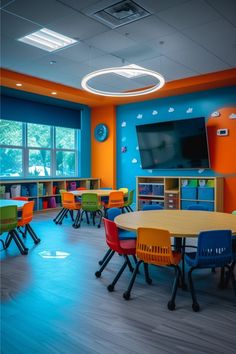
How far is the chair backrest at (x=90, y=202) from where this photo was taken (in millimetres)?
6082

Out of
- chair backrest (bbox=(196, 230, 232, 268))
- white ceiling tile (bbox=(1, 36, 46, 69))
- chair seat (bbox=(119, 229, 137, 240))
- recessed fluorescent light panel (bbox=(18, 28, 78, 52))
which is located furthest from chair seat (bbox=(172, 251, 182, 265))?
white ceiling tile (bbox=(1, 36, 46, 69))

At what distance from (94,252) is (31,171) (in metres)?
4.76

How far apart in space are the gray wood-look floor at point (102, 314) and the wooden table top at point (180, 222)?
26.5 inches

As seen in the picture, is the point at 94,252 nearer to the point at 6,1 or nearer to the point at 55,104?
the point at 6,1

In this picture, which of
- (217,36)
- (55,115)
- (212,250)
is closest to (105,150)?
(55,115)

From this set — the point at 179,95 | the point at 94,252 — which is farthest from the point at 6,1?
the point at 179,95

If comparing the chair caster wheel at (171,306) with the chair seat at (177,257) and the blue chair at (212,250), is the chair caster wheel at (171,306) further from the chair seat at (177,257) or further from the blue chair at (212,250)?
the chair seat at (177,257)

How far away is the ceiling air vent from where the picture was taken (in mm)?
3826

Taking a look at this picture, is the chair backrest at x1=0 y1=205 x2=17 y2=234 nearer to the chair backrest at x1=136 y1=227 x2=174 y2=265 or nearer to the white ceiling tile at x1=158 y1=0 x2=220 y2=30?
the chair backrest at x1=136 y1=227 x2=174 y2=265

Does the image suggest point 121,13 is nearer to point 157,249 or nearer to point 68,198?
point 157,249

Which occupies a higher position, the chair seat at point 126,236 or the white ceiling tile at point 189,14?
the white ceiling tile at point 189,14

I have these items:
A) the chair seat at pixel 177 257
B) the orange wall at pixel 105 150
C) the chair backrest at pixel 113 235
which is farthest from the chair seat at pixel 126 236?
the orange wall at pixel 105 150

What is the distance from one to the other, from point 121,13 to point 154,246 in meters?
3.10

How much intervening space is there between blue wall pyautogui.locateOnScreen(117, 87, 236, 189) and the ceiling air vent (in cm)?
370
